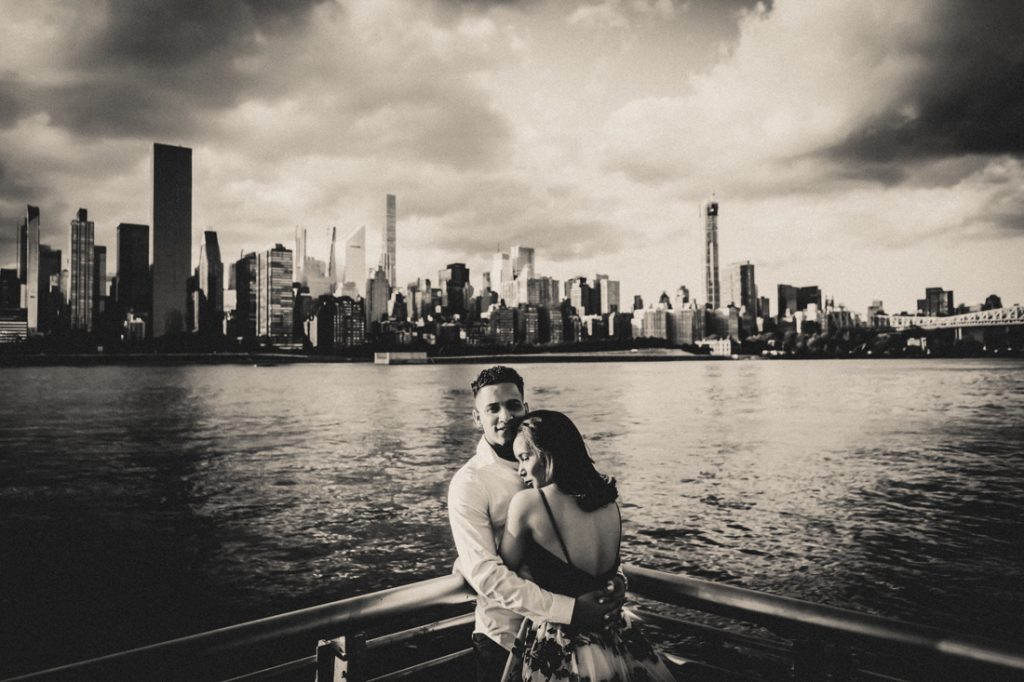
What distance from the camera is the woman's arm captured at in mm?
2645

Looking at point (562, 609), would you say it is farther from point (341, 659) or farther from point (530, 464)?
point (341, 659)

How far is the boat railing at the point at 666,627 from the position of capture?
6.43 ft

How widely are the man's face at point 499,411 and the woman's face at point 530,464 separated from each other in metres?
0.57

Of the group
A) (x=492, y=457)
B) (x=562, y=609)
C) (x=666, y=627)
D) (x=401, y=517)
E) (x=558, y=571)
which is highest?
(x=492, y=457)

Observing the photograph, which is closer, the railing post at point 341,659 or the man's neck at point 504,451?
the railing post at point 341,659

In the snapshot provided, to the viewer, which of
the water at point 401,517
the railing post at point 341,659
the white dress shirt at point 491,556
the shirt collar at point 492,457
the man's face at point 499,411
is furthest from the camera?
the water at point 401,517

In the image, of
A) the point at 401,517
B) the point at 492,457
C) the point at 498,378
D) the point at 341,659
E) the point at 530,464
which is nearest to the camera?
the point at 341,659

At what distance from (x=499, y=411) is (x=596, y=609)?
3.93 ft

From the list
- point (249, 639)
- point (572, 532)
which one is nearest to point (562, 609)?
point (572, 532)

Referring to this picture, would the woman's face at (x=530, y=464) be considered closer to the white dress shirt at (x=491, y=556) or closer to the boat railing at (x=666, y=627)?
the white dress shirt at (x=491, y=556)

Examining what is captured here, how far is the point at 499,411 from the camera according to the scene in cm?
347

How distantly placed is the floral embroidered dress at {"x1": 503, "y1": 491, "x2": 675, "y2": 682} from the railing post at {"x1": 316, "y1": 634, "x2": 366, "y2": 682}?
57 cm

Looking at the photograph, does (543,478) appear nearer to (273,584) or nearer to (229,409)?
(273,584)

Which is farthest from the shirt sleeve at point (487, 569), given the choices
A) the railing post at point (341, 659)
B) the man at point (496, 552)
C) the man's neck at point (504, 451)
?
the railing post at point (341, 659)
